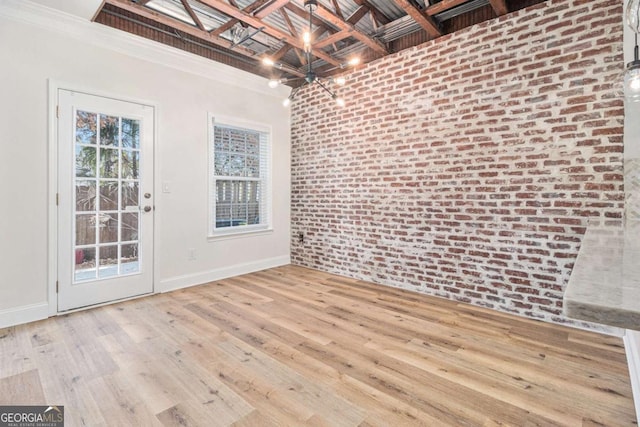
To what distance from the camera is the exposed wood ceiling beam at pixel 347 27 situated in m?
2.87

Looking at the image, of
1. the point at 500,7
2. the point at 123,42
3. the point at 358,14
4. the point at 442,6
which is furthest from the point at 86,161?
the point at 500,7

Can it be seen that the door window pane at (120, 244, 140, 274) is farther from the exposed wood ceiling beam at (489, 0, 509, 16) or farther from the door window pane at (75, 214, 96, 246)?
the exposed wood ceiling beam at (489, 0, 509, 16)

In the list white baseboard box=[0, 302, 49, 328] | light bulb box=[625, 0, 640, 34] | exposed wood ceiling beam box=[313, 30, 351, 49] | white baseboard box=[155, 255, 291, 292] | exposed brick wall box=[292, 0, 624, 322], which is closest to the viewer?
light bulb box=[625, 0, 640, 34]

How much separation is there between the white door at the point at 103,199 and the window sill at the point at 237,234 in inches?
30.9

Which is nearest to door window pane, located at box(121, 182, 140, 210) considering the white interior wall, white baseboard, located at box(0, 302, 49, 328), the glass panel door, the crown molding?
the glass panel door

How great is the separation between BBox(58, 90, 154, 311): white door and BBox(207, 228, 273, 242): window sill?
0.79 meters

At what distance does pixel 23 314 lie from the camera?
273 cm

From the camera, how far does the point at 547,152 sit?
2727 mm

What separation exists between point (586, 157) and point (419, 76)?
179 centimetres

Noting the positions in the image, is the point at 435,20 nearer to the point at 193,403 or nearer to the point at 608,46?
the point at 608,46

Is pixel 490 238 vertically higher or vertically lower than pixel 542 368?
higher

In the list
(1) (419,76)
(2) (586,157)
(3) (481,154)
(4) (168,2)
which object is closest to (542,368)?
(2) (586,157)

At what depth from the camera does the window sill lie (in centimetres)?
411

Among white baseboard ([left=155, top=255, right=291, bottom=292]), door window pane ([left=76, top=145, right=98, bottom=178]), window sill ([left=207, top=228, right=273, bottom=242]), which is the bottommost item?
white baseboard ([left=155, top=255, right=291, bottom=292])
